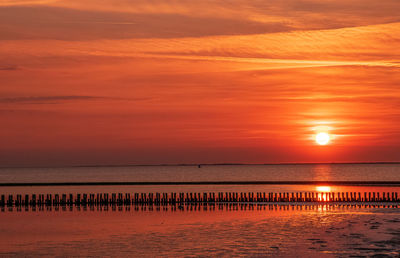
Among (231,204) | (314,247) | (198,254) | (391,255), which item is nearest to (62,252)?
(198,254)

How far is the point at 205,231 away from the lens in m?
50.4

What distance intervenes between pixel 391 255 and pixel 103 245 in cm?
2032

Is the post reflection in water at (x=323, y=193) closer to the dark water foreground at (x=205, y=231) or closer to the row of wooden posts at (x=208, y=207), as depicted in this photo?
the row of wooden posts at (x=208, y=207)

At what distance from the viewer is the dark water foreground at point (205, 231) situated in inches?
1587

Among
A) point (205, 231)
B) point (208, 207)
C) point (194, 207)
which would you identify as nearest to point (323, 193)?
point (208, 207)

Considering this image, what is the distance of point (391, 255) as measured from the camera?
36.6 meters

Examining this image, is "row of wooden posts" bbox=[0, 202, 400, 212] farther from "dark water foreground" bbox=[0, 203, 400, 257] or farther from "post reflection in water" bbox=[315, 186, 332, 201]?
"post reflection in water" bbox=[315, 186, 332, 201]

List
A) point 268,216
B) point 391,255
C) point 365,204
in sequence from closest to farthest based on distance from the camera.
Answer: point 391,255 → point 268,216 → point 365,204

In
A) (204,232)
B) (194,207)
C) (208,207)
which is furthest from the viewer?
(194,207)

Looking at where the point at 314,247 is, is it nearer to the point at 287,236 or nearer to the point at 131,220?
the point at 287,236

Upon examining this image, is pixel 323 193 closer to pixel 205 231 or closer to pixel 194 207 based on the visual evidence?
pixel 194 207

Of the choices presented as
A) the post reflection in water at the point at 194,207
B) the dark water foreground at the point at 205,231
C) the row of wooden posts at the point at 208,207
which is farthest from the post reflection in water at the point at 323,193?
the dark water foreground at the point at 205,231

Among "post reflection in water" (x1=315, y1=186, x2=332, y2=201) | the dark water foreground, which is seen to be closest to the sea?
the dark water foreground

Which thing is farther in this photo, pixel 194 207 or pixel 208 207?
pixel 194 207
